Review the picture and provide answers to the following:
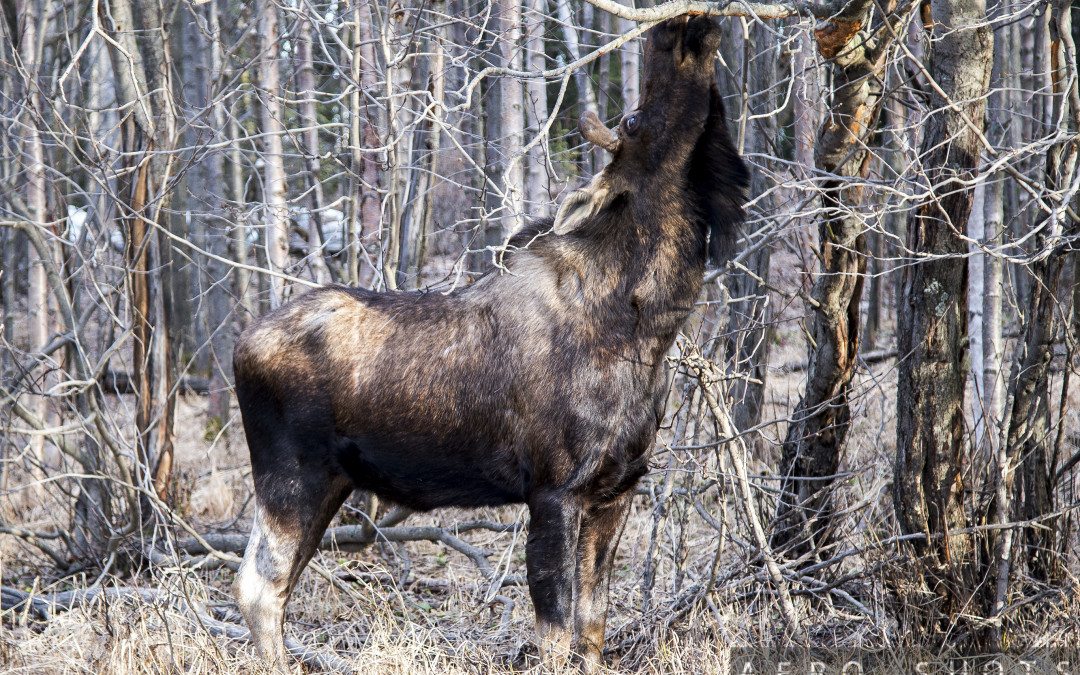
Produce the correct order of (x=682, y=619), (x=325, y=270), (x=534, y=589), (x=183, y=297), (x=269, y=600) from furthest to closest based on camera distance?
1. (x=183, y=297)
2. (x=325, y=270)
3. (x=682, y=619)
4. (x=269, y=600)
5. (x=534, y=589)

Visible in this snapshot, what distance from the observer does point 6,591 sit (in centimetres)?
568

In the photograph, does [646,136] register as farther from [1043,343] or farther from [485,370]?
[1043,343]

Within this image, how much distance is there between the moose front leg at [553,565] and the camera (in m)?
3.75

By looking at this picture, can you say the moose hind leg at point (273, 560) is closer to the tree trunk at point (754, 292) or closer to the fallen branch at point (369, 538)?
the fallen branch at point (369, 538)

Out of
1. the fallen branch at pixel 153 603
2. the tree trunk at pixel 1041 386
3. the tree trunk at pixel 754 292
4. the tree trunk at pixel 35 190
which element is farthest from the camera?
the tree trunk at pixel 35 190

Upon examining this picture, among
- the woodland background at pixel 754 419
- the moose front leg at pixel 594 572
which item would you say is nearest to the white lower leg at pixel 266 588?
the woodland background at pixel 754 419

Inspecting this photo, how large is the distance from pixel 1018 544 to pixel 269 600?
348 centimetres

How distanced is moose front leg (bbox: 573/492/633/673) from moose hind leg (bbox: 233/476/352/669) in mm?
1257

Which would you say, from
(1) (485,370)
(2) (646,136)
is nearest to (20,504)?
(1) (485,370)

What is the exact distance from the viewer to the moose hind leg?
4184 mm

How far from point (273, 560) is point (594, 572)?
1.47 meters

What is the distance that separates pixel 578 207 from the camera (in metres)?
3.90

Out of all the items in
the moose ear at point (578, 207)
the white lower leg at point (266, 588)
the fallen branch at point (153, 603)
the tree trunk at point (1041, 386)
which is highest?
the moose ear at point (578, 207)

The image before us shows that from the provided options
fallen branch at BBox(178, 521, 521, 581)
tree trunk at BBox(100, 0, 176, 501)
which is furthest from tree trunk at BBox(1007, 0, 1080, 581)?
tree trunk at BBox(100, 0, 176, 501)
